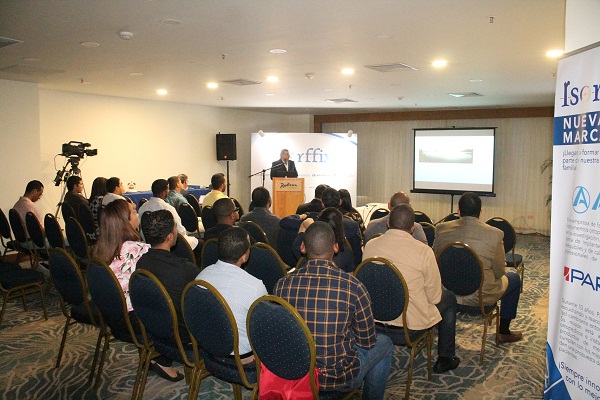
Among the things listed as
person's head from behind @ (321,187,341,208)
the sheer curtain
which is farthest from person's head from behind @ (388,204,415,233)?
the sheer curtain

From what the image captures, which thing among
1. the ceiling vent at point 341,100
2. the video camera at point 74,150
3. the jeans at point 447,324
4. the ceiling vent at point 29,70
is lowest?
the jeans at point 447,324

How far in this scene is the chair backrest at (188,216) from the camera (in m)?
7.53

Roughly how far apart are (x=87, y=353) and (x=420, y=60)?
4.78 meters

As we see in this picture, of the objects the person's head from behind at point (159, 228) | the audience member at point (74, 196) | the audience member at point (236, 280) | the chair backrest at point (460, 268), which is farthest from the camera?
the audience member at point (74, 196)

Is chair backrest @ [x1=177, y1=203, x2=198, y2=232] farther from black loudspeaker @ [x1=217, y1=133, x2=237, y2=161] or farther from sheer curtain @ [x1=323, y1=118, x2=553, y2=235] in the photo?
sheer curtain @ [x1=323, y1=118, x2=553, y2=235]

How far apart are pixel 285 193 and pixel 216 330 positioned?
8.13m

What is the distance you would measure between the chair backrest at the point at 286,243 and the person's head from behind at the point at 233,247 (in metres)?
2.25

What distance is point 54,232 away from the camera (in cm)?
575

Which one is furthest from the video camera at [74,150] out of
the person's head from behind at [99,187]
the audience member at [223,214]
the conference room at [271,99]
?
the audience member at [223,214]

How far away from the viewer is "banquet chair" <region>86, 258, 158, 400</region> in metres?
3.31

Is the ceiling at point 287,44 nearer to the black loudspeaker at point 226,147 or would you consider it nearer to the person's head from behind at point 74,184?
the person's head from behind at point 74,184

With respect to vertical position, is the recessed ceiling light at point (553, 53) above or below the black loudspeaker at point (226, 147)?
above

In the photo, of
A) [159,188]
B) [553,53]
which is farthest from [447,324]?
[159,188]

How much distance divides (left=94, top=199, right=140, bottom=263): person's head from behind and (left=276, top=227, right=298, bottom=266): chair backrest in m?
1.78
